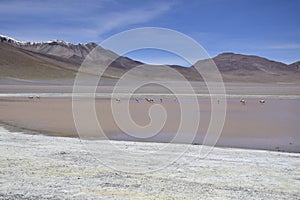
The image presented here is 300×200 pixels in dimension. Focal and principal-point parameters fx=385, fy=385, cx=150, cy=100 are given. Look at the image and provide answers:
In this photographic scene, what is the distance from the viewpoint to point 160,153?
31.0ft

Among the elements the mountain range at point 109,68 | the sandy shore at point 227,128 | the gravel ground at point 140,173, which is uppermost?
the mountain range at point 109,68

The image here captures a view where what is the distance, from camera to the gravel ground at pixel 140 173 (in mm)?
6082

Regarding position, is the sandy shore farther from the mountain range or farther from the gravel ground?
the mountain range

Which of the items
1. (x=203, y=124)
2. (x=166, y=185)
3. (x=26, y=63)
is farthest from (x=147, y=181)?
(x=26, y=63)

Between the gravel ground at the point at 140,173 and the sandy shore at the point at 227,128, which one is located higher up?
the sandy shore at the point at 227,128

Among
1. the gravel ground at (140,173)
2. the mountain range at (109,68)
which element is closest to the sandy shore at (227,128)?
the gravel ground at (140,173)

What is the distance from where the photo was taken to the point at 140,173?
24.1 feet

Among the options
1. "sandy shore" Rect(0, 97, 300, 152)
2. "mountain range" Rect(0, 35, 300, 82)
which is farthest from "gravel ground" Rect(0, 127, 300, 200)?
"mountain range" Rect(0, 35, 300, 82)

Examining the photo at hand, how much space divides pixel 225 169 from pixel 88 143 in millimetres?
4689

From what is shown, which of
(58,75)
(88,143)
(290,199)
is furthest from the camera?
(58,75)

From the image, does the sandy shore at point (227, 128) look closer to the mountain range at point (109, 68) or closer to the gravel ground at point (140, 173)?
the gravel ground at point (140, 173)

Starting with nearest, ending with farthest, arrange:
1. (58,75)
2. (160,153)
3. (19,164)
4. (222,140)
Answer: (19,164)
(160,153)
(222,140)
(58,75)

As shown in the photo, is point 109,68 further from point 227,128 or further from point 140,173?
point 140,173

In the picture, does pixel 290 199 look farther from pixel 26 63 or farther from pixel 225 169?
pixel 26 63
